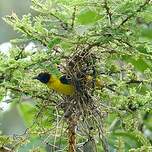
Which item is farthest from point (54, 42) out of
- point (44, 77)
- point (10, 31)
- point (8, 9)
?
point (8, 9)

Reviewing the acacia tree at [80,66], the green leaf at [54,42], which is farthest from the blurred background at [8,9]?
the green leaf at [54,42]

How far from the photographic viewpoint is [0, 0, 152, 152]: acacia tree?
2.61 feet

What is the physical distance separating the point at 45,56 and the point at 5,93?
0.15 m

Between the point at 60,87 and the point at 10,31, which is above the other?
the point at 60,87

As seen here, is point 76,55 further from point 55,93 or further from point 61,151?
point 61,151

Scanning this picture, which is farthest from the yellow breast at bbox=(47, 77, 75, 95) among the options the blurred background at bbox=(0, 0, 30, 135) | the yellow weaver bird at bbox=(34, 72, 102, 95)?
the blurred background at bbox=(0, 0, 30, 135)

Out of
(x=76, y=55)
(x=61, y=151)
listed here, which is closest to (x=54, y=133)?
(x=61, y=151)

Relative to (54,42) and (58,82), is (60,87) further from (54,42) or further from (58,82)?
(54,42)

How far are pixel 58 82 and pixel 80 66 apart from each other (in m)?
0.05

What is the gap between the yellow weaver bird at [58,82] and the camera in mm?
887

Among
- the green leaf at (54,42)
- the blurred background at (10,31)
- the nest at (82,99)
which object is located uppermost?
the green leaf at (54,42)

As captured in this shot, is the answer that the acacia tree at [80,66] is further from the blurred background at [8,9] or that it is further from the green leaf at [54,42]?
the blurred background at [8,9]

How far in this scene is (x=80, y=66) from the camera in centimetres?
91

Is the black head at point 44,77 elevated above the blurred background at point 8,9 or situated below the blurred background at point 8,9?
above
